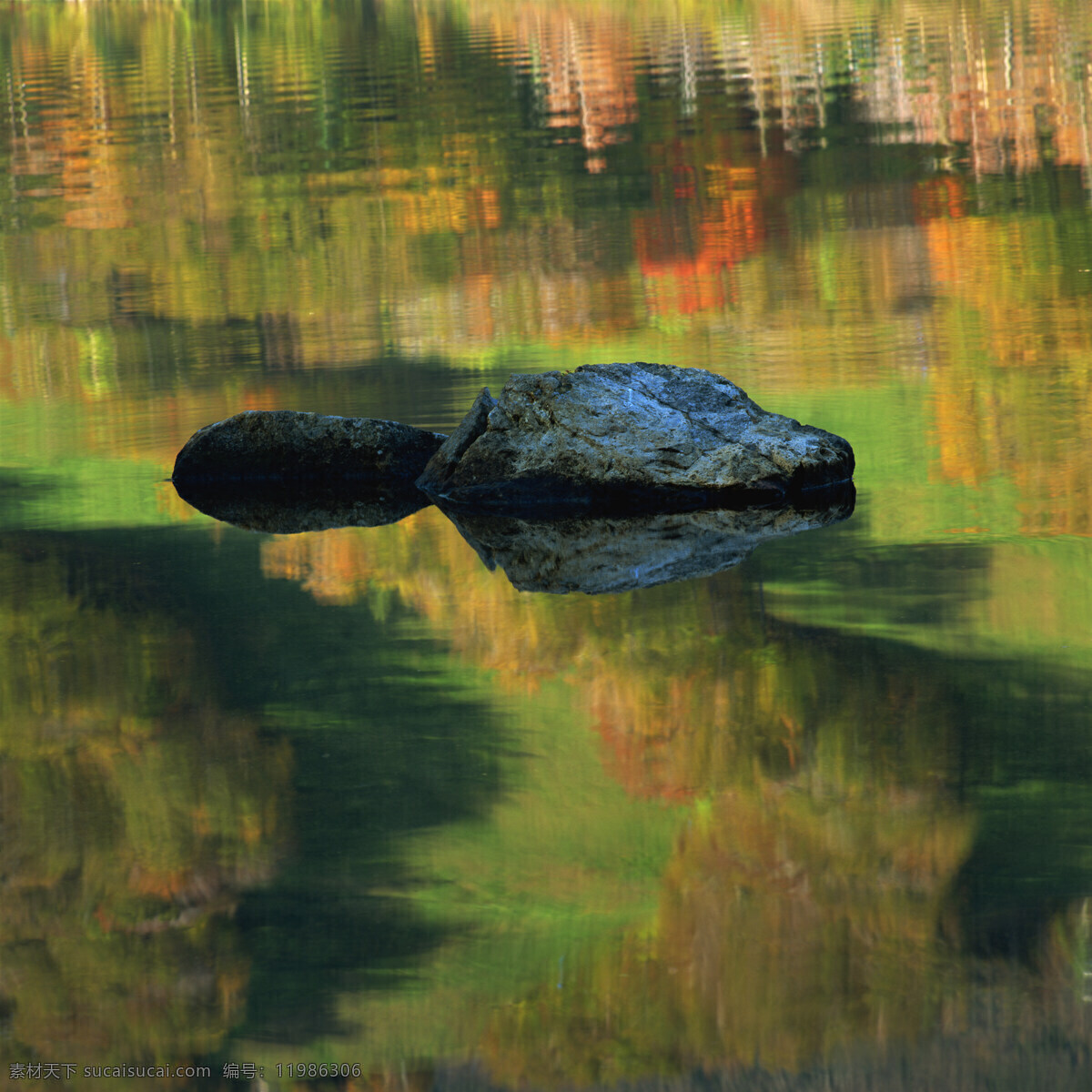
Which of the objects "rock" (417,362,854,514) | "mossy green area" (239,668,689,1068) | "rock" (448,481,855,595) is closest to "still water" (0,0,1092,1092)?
"mossy green area" (239,668,689,1068)

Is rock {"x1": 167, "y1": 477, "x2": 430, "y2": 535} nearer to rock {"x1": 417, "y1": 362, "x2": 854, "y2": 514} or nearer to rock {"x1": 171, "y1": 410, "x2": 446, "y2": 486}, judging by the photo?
rock {"x1": 171, "y1": 410, "x2": 446, "y2": 486}

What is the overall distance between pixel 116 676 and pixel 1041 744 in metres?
2.84

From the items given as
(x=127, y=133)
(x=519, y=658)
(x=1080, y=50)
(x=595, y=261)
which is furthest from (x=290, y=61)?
(x=519, y=658)

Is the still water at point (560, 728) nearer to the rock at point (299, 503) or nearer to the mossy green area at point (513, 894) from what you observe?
the mossy green area at point (513, 894)

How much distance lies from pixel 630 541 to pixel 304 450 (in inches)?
81.2

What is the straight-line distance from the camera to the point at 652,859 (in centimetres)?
367

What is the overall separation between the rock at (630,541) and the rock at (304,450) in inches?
30.3

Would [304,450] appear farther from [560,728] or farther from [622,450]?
[560,728]

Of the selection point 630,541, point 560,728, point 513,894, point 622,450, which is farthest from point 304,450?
point 513,894

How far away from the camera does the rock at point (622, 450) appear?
22.1 ft

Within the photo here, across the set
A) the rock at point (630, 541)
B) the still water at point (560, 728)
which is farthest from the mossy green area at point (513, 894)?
the rock at point (630, 541)

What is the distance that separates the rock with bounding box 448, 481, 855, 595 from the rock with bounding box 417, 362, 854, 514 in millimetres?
148

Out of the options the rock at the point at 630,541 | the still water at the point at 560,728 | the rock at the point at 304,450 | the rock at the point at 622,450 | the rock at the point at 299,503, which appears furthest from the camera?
the rock at the point at 304,450

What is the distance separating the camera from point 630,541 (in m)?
6.22
